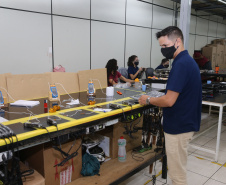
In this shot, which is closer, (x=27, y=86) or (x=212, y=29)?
(x=27, y=86)

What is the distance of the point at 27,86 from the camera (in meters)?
2.59

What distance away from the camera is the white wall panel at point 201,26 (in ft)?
29.8

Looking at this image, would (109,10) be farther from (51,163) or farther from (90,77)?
(51,163)

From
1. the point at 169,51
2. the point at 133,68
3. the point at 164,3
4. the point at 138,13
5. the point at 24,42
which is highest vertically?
the point at 164,3

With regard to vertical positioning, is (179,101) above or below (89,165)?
above

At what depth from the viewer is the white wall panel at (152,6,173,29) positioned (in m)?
6.85

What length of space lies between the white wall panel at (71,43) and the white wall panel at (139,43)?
59.9 inches

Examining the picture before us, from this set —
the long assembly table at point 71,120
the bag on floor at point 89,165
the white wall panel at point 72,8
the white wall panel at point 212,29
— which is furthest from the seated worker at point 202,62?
the bag on floor at point 89,165

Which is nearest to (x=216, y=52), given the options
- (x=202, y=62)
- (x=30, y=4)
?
(x=202, y=62)

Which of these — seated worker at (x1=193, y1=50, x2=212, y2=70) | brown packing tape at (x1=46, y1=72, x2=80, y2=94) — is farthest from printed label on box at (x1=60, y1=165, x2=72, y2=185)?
seated worker at (x1=193, y1=50, x2=212, y2=70)

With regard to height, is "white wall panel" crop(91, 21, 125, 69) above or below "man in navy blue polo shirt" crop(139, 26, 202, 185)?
above

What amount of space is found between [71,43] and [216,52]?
7.35 meters

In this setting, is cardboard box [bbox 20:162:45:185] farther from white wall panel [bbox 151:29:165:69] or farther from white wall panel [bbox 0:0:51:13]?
white wall panel [bbox 151:29:165:69]

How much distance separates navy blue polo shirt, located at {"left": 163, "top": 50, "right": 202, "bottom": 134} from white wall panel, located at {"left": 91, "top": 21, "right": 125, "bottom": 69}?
11.9 ft
